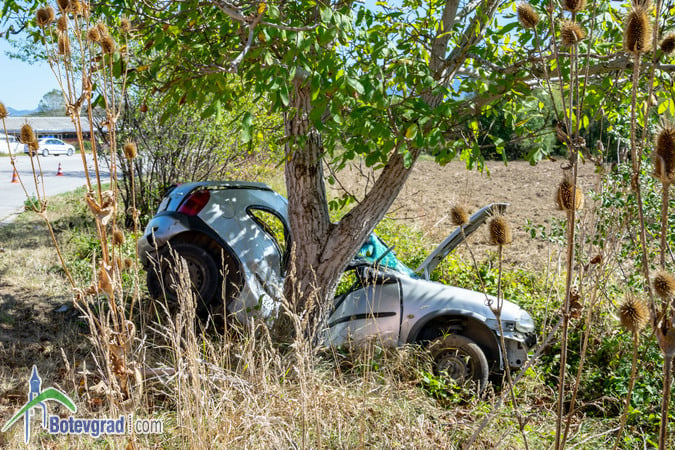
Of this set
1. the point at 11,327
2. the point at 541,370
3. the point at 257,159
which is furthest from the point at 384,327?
the point at 257,159

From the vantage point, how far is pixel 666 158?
138cm

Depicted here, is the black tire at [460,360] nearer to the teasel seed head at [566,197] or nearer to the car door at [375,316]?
the car door at [375,316]

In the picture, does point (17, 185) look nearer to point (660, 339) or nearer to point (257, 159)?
point (257, 159)

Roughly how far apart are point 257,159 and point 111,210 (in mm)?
9976

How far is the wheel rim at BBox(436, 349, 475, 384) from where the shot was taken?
15.2 feet

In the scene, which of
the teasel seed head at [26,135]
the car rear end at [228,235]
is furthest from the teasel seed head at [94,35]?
the car rear end at [228,235]

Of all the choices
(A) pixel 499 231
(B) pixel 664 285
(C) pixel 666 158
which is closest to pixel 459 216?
(A) pixel 499 231

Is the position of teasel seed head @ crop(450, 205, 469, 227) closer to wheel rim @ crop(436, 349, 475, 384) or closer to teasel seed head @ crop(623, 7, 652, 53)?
teasel seed head @ crop(623, 7, 652, 53)

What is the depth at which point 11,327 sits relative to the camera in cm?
575

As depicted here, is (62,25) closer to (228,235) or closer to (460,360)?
(228,235)

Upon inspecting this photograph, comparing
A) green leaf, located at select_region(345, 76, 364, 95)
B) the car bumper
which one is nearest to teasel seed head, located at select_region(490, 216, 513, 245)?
green leaf, located at select_region(345, 76, 364, 95)

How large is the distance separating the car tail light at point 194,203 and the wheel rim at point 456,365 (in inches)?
104

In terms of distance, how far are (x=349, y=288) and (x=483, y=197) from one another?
11.5 meters

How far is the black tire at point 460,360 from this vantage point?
15.2 ft
